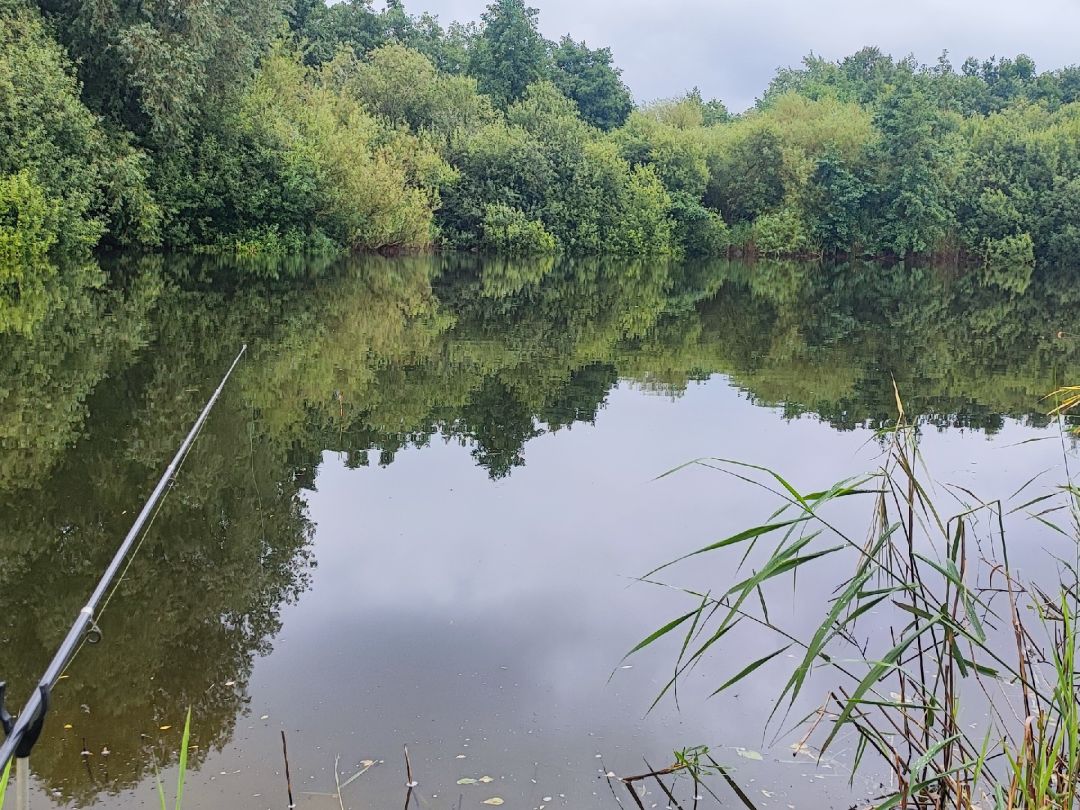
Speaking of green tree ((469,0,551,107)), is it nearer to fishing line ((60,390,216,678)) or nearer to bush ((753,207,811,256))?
bush ((753,207,811,256))

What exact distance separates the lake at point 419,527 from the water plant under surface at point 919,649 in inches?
6.7

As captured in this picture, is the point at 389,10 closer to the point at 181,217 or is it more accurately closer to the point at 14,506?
the point at 181,217

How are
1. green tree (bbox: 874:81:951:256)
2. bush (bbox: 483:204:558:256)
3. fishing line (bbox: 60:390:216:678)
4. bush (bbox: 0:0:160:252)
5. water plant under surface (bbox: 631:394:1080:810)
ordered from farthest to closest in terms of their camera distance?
1. green tree (bbox: 874:81:951:256)
2. bush (bbox: 483:204:558:256)
3. bush (bbox: 0:0:160:252)
4. fishing line (bbox: 60:390:216:678)
5. water plant under surface (bbox: 631:394:1080:810)

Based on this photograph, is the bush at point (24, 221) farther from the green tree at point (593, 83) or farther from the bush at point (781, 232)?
the green tree at point (593, 83)

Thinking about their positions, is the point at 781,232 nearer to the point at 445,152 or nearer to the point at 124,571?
the point at 445,152

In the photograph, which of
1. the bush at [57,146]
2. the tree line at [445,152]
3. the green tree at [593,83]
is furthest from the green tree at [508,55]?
the bush at [57,146]

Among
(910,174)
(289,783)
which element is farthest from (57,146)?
(910,174)

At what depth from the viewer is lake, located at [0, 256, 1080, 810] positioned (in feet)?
11.4

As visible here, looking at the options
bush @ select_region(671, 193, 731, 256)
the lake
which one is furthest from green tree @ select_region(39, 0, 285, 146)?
bush @ select_region(671, 193, 731, 256)

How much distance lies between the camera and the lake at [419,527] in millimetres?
3463

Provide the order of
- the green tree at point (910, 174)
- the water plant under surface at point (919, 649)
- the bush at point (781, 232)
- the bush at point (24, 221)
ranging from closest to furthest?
the water plant under surface at point (919, 649)
the bush at point (24, 221)
the green tree at point (910, 174)
the bush at point (781, 232)

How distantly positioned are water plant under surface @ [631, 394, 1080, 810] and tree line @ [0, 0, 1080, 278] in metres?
16.3

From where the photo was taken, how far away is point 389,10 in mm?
59875

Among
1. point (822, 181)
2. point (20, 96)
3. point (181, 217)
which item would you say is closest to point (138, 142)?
point (181, 217)
